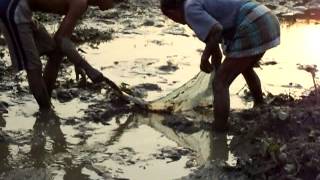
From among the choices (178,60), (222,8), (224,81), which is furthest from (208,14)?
(178,60)

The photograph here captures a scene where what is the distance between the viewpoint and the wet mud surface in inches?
190

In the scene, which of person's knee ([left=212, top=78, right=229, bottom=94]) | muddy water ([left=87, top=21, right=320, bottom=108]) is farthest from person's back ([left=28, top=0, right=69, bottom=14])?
person's knee ([left=212, top=78, right=229, bottom=94])

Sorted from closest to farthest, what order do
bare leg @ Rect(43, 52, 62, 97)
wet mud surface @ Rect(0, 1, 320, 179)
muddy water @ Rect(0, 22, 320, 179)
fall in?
wet mud surface @ Rect(0, 1, 320, 179) → muddy water @ Rect(0, 22, 320, 179) → bare leg @ Rect(43, 52, 62, 97)

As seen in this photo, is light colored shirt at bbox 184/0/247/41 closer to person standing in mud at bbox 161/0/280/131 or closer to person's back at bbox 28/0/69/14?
person standing in mud at bbox 161/0/280/131

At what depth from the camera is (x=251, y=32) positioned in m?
5.52

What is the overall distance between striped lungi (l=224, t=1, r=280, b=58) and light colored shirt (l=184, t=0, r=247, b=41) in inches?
2.7

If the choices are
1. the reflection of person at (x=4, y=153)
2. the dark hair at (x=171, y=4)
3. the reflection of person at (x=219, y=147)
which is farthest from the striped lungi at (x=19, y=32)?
the reflection of person at (x=219, y=147)

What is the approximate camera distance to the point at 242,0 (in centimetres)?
559

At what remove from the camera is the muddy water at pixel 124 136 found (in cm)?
506

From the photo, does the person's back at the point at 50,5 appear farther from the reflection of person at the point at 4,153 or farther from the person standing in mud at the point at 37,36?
the reflection of person at the point at 4,153

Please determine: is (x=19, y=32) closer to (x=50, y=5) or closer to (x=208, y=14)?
(x=50, y=5)

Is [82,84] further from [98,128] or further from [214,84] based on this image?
[214,84]

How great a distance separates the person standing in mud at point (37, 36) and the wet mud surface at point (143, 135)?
0.39m

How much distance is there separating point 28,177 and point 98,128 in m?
1.30
